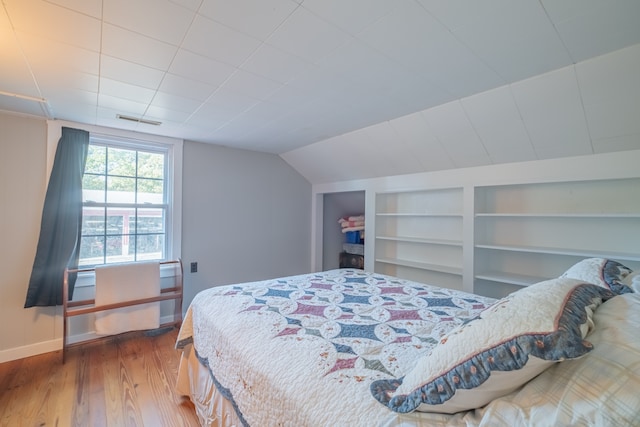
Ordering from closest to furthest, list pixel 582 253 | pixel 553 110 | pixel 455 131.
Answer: pixel 553 110
pixel 582 253
pixel 455 131

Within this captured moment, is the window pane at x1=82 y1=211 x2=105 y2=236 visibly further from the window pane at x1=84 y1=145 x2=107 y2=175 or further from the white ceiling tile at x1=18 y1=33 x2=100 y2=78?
the white ceiling tile at x1=18 y1=33 x2=100 y2=78

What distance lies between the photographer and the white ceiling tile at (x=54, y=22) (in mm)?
1191

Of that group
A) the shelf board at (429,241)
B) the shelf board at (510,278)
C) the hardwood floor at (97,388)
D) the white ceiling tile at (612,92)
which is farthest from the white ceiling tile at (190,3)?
the shelf board at (510,278)

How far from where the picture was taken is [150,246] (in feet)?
10.2

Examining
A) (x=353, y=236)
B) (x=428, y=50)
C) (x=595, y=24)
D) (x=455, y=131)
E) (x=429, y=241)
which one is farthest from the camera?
(x=353, y=236)

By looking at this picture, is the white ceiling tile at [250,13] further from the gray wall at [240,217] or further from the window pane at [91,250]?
the window pane at [91,250]

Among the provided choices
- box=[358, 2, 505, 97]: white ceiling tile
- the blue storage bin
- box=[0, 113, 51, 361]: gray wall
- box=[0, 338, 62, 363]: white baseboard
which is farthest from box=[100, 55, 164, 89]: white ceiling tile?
the blue storage bin

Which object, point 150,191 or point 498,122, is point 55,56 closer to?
point 150,191

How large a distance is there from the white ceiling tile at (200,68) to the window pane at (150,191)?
1.80 meters

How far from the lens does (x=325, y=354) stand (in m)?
1.08

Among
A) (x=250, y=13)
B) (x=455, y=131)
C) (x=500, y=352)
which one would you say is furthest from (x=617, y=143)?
(x=250, y=13)

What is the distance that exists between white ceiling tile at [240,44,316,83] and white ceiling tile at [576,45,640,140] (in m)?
1.63

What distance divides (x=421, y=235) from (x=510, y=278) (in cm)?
106

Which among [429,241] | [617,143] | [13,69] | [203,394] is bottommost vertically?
[203,394]
